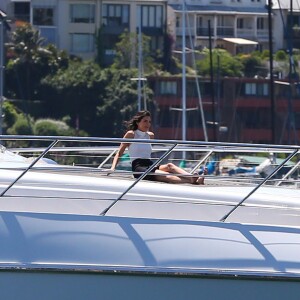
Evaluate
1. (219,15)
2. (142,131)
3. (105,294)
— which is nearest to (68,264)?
(105,294)

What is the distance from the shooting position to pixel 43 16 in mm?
67438

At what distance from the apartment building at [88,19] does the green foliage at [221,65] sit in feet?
28.7

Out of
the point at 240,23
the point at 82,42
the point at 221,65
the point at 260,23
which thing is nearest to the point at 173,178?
the point at 221,65

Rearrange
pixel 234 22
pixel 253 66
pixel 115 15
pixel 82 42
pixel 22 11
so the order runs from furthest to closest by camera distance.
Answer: pixel 234 22
pixel 22 11
pixel 82 42
pixel 115 15
pixel 253 66

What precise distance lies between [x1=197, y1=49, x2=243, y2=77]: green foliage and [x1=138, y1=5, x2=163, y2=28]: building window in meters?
8.49

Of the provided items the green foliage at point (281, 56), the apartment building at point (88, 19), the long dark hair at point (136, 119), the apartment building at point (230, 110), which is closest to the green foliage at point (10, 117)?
the apartment building at point (230, 110)

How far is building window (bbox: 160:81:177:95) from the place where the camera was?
1986 inches

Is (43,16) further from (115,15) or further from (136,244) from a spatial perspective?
(136,244)

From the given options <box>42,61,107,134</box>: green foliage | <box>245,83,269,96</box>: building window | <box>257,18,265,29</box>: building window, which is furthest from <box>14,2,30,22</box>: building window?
<box>245,83,269,96</box>: building window

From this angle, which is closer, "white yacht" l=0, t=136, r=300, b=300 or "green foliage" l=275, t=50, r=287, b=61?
"white yacht" l=0, t=136, r=300, b=300

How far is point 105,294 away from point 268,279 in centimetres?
90

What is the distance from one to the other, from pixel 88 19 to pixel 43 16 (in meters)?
2.66

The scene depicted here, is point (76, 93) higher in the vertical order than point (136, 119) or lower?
lower

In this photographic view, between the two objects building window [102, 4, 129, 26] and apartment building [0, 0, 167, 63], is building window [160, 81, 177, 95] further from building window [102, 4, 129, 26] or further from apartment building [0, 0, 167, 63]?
building window [102, 4, 129, 26]
